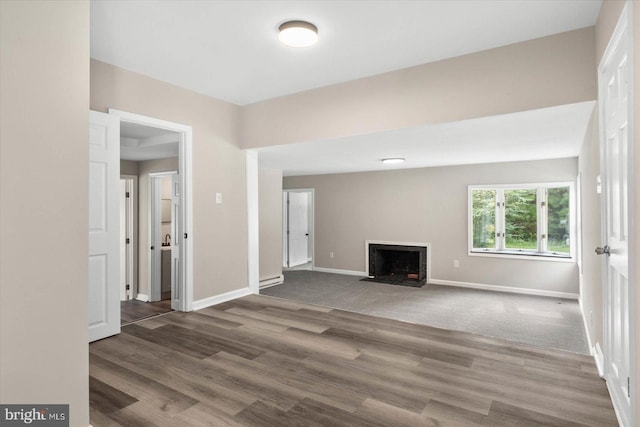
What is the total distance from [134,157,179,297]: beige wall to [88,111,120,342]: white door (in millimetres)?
2459

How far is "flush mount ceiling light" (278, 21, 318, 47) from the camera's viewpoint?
257cm

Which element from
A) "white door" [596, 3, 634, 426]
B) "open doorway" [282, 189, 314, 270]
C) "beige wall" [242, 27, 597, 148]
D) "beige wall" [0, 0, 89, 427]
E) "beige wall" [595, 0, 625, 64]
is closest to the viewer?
"beige wall" [0, 0, 89, 427]

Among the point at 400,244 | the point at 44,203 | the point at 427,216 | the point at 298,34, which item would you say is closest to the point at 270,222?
the point at 400,244

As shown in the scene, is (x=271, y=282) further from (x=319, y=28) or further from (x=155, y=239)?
(x=319, y=28)

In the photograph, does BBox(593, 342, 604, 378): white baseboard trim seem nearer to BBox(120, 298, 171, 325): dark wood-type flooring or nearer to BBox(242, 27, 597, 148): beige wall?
BBox(242, 27, 597, 148): beige wall

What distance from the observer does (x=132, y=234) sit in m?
5.70

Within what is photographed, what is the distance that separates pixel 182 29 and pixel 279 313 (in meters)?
2.85

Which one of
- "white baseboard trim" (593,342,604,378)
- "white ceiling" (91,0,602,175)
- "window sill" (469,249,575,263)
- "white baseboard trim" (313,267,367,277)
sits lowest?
"white baseboard trim" (313,267,367,277)

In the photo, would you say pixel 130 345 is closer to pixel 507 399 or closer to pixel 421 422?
pixel 421 422

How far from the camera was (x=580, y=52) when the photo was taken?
265 cm

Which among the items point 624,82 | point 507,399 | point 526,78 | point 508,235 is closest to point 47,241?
point 507,399

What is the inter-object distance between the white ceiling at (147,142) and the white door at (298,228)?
3.47 meters

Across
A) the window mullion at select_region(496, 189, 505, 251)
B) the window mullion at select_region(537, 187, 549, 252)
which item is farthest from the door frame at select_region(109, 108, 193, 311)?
the window mullion at select_region(537, 187, 549, 252)

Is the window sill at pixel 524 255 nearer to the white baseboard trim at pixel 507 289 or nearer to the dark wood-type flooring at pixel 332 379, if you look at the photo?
the white baseboard trim at pixel 507 289
